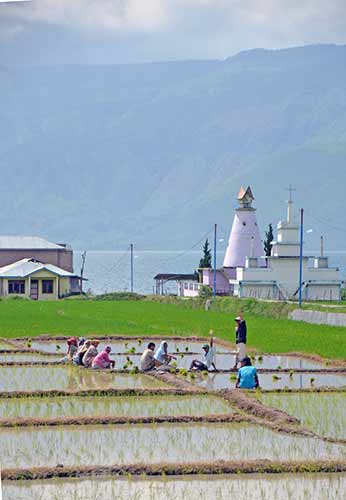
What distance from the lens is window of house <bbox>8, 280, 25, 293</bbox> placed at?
46531mm

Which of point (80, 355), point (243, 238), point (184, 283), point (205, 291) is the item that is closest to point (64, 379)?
point (80, 355)

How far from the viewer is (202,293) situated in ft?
142

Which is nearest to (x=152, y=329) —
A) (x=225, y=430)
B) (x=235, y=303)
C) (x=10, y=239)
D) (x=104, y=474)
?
(x=235, y=303)

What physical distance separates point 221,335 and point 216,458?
1427 centimetres

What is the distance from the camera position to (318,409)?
12805mm

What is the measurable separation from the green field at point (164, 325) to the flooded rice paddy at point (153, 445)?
27.0ft

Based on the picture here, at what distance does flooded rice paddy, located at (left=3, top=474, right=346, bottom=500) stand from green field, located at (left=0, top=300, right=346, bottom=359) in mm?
10315

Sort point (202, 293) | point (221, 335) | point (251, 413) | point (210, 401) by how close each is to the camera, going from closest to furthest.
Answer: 1. point (251, 413)
2. point (210, 401)
3. point (221, 335)
4. point (202, 293)

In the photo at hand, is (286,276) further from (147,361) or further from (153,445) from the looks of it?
(153,445)

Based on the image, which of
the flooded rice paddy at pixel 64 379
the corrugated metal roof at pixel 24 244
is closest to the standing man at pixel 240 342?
the flooded rice paddy at pixel 64 379

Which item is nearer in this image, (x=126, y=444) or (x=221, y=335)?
(x=126, y=444)

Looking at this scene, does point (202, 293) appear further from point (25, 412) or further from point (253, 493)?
point (253, 493)

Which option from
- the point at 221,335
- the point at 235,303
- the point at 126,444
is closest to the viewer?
the point at 126,444

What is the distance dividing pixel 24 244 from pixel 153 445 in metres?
43.8
